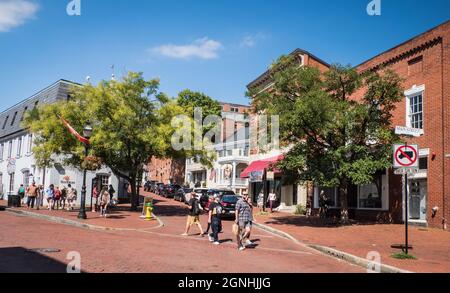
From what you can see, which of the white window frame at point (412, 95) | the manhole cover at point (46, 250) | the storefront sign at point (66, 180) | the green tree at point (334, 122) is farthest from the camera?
the storefront sign at point (66, 180)

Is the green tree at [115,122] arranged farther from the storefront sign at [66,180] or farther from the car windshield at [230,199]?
the storefront sign at [66,180]

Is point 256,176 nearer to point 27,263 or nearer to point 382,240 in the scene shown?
point 382,240

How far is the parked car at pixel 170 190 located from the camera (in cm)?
4734

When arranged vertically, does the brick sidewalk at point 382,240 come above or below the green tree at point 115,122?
below

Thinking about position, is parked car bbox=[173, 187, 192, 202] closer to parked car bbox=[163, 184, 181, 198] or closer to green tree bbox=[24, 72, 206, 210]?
parked car bbox=[163, 184, 181, 198]

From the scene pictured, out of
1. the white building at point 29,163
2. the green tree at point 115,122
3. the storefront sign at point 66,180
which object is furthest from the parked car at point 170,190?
the green tree at point 115,122

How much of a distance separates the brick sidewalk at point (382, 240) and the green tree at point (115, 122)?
8935 millimetres

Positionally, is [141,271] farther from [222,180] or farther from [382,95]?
[222,180]

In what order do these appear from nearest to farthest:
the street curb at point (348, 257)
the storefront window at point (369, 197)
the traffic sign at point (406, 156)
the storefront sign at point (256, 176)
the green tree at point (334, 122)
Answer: the street curb at point (348, 257), the traffic sign at point (406, 156), the green tree at point (334, 122), the storefront window at point (369, 197), the storefront sign at point (256, 176)

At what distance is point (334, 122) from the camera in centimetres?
1978

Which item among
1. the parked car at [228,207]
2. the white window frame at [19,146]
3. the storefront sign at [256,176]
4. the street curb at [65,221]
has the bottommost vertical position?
the street curb at [65,221]

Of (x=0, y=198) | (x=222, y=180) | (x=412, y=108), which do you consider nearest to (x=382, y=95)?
(x=412, y=108)

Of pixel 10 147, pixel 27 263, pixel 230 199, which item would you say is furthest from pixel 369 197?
pixel 10 147

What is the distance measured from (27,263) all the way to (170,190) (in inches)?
1513
